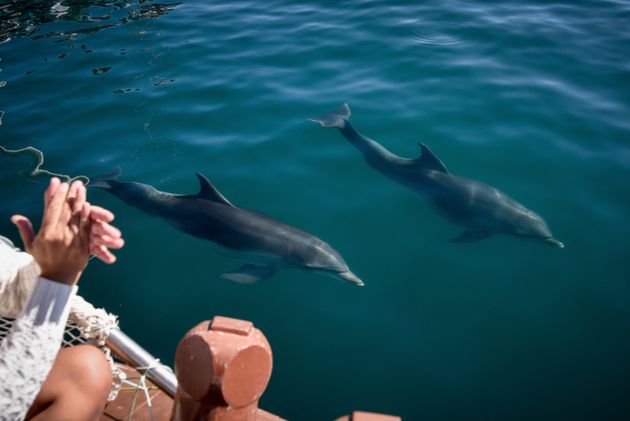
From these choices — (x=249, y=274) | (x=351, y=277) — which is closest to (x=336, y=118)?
(x=351, y=277)

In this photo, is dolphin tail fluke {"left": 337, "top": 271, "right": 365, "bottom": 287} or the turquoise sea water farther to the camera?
dolphin tail fluke {"left": 337, "top": 271, "right": 365, "bottom": 287}

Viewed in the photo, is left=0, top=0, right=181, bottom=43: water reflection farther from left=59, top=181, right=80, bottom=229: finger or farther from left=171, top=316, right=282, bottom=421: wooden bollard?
left=171, top=316, right=282, bottom=421: wooden bollard

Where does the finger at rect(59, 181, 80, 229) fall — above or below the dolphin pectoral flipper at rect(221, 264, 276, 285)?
above

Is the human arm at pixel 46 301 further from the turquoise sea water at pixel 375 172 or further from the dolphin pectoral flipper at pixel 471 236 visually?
the dolphin pectoral flipper at pixel 471 236

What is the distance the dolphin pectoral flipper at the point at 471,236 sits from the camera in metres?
5.90

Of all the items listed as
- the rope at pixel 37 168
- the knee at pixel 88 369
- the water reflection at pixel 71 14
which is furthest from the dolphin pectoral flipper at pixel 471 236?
the water reflection at pixel 71 14

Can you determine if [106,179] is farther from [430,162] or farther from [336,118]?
[430,162]

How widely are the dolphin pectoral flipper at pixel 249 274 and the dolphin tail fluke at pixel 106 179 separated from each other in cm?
248

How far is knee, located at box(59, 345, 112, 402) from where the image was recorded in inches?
97.3

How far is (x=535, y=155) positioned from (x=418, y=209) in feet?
7.09

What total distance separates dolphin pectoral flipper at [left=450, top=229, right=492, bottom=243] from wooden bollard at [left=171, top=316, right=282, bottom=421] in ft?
15.4

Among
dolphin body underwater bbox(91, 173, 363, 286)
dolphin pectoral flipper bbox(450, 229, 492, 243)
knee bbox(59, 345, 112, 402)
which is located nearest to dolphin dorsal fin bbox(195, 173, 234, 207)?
dolphin body underwater bbox(91, 173, 363, 286)

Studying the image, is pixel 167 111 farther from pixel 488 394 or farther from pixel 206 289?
pixel 488 394

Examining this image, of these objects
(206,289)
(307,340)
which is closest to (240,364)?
(307,340)
